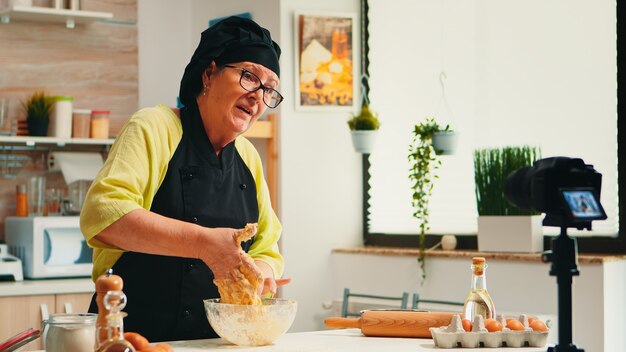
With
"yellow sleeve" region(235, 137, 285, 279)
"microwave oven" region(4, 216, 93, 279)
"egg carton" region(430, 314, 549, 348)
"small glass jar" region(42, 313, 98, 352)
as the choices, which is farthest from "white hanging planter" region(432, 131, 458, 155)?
"small glass jar" region(42, 313, 98, 352)

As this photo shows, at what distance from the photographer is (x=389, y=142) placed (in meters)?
4.85

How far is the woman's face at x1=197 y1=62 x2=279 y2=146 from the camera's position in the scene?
2.34m

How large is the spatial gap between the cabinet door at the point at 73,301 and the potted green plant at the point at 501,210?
1859 mm

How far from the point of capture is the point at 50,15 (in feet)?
15.7

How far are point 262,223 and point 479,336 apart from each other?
73cm

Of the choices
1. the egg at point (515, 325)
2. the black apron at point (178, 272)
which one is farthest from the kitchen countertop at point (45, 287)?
the egg at point (515, 325)

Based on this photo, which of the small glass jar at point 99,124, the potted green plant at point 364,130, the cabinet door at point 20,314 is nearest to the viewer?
the cabinet door at point 20,314

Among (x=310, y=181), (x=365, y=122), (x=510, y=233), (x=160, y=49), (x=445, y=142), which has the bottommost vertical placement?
(x=510, y=233)

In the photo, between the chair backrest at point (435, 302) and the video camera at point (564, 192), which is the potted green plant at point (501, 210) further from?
the video camera at point (564, 192)

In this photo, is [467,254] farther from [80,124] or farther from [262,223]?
[80,124]

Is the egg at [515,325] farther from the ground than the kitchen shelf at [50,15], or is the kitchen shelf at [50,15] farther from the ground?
the kitchen shelf at [50,15]

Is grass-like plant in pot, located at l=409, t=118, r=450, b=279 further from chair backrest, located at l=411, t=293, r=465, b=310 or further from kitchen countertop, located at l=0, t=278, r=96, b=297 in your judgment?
kitchen countertop, located at l=0, t=278, r=96, b=297

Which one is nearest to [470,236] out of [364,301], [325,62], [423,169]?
[423,169]

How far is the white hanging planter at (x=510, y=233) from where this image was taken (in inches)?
154
